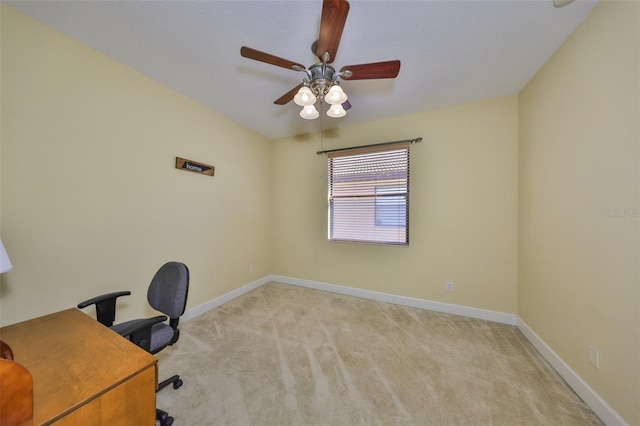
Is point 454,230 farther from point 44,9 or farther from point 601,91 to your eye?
point 44,9

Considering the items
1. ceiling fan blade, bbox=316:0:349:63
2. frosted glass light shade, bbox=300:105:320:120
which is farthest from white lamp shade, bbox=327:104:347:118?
ceiling fan blade, bbox=316:0:349:63

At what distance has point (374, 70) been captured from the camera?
1.59 m

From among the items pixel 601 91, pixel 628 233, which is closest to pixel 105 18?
pixel 601 91

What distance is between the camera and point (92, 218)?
6.03 feet

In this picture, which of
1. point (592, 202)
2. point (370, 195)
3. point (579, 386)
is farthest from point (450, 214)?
point (579, 386)

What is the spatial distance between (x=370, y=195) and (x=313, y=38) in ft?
6.67

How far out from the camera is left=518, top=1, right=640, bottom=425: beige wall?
1.24 meters

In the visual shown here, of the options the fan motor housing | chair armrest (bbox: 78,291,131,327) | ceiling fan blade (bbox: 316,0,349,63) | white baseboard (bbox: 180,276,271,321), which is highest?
ceiling fan blade (bbox: 316,0,349,63)

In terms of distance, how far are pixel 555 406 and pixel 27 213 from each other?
381 centimetres

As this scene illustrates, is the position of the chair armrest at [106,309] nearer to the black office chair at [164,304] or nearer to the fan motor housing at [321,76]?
the black office chair at [164,304]

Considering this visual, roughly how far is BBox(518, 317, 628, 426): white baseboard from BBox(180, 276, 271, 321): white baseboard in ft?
11.3

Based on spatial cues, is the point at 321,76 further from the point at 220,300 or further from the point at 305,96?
the point at 220,300

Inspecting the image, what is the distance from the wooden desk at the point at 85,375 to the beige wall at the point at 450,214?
2728 mm

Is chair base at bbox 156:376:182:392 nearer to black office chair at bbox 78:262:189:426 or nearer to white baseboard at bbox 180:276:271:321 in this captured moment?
black office chair at bbox 78:262:189:426
